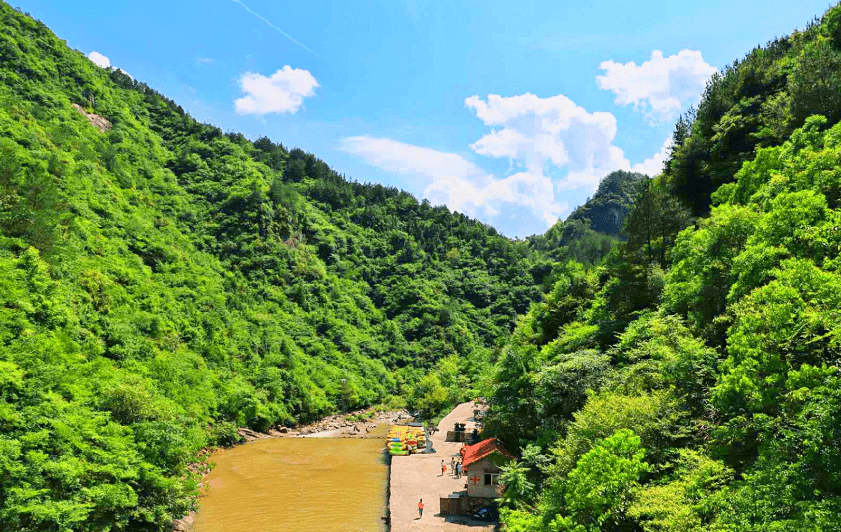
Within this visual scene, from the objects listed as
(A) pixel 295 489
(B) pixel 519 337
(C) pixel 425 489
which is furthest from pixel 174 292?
(B) pixel 519 337

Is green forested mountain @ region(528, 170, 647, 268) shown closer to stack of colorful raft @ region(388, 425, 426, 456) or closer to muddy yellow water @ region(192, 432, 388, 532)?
stack of colorful raft @ region(388, 425, 426, 456)

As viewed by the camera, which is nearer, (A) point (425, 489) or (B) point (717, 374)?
(B) point (717, 374)

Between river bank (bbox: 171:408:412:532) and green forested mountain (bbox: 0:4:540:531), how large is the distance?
1.72 m

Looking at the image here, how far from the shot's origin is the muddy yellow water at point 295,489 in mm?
30475

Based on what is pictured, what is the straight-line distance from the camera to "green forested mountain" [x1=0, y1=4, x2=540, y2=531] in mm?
24844

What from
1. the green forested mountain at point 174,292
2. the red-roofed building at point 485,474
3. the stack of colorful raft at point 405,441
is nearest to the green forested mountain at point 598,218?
the green forested mountain at point 174,292

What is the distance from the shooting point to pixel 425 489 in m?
34.4

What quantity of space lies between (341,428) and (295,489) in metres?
27.9

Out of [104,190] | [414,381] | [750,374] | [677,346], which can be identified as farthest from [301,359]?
[750,374]

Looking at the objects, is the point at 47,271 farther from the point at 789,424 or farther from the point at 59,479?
the point at 789,424

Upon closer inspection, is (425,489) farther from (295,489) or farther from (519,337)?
(519,337)

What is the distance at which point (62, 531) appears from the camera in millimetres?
20047

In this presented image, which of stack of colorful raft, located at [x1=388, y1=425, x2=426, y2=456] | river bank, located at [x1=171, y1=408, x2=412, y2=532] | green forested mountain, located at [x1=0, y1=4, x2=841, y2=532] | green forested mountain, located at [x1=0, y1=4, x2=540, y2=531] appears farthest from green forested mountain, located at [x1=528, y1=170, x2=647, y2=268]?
stack of colorful raft, located at [x1=388, y1=425, x2=426, y2=456]

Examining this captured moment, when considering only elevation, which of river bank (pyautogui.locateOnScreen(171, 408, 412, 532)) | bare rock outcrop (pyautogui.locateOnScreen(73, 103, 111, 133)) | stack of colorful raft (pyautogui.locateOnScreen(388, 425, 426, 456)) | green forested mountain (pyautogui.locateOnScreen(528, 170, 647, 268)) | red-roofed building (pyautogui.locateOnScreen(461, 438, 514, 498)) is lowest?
river bank (pyautogui.locateOnScreen(171, 408, 412, 532))
